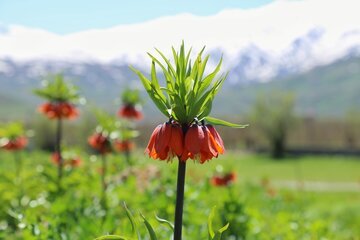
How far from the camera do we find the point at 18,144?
693cm

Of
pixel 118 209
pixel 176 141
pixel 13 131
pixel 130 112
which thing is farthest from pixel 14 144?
pixel 176 141

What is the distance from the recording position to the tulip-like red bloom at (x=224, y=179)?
6.27m

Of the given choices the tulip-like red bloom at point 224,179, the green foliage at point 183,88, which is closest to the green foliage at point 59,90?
the tulip-like red bloom at point 224,179

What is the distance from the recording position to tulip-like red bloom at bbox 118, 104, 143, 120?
777 cm

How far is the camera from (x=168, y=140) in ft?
6.48

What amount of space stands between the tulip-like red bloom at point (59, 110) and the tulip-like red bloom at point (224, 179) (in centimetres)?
165

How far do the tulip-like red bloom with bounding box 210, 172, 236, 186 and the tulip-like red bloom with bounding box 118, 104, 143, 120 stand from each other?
1.79m

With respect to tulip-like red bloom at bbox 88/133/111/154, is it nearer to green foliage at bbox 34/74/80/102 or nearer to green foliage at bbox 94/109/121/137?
green foliage at bbox 94/109/121/137

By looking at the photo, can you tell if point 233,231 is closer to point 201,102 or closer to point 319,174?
point 201,102

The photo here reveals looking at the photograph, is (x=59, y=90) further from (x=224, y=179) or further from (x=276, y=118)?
(x=276, y=118)

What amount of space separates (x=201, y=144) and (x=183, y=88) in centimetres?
23

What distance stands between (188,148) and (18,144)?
5.34m

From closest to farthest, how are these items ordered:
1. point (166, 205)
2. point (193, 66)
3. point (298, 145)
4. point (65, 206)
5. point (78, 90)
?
point (193, 66)
point (65, 206)
point (166, 205)
point (78, 90)
point (298, 145)

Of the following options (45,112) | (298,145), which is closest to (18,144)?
(45,112)
